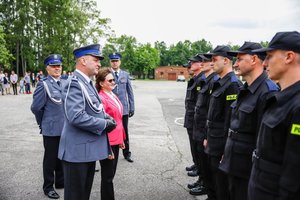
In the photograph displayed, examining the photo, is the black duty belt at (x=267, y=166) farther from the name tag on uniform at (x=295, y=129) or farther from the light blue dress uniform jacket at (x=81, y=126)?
the light blue dress uniform jacket at (x=81, y=126)

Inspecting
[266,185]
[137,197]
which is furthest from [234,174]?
[137,197]

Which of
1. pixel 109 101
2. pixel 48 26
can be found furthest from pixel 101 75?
pixel 48 26

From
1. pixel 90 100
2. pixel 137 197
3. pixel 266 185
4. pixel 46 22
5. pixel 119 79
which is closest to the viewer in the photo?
pixel 266 185

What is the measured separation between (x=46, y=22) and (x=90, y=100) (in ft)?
142

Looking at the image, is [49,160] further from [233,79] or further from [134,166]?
[233,79]

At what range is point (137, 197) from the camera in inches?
183

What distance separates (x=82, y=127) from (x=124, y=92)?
3.59 m

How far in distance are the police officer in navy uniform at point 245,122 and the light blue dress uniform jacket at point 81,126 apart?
1.45 meters

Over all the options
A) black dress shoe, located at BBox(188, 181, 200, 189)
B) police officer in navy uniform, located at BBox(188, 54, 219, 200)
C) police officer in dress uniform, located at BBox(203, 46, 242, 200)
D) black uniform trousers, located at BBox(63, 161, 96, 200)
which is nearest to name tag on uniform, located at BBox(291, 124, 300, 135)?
police officer in dress uniform, located at BBox(203, 46, 242, 200)

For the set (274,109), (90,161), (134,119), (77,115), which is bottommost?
(134,119)

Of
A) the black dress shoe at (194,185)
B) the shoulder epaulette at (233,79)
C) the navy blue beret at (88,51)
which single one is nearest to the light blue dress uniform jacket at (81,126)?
the navy blue beret at (88,51)

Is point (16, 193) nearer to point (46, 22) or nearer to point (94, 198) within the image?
point (94, 198)

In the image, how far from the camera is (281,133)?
2.21m

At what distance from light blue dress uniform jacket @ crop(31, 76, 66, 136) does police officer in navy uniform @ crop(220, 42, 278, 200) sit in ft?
9.00
